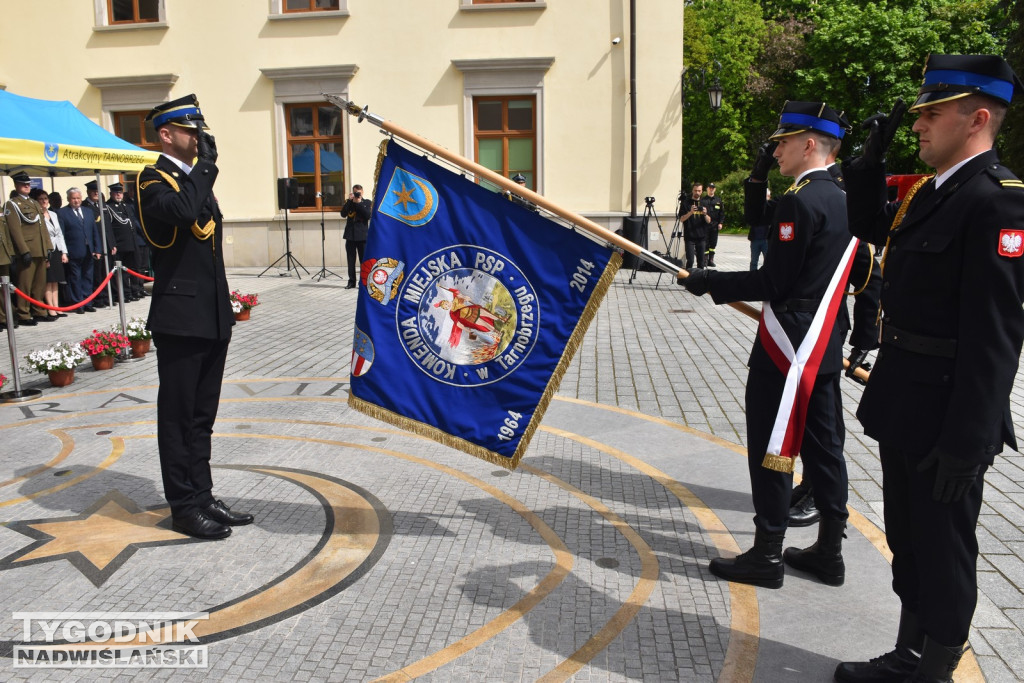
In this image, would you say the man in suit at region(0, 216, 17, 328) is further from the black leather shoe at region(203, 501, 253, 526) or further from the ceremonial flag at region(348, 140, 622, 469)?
the ceremonial flag at region(348, 140, 622, 469)

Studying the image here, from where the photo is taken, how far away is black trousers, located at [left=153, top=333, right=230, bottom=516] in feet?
14.0

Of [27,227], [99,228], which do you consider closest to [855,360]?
[27,227]

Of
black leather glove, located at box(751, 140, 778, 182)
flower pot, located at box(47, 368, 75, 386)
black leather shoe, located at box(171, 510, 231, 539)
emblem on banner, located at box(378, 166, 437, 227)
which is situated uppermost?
black leather glove, located at box(751, 140, 778, 182)

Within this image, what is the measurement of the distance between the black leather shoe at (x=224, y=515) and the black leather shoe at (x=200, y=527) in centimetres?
7

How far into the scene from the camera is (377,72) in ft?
68.6

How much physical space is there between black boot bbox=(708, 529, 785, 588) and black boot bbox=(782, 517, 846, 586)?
206 mm

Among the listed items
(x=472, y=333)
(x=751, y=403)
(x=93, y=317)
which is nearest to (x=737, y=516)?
(x=751, y=403)

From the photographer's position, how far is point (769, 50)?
4169 cm

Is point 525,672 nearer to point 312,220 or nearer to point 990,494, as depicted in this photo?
point 990,494

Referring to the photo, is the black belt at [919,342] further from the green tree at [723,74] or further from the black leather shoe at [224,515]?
the green tree at [723,74]

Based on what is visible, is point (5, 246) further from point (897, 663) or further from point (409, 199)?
point (897, 663)

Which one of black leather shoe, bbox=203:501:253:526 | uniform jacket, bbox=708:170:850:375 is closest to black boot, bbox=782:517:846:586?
uniform jacket, bbox=708:170:850:375

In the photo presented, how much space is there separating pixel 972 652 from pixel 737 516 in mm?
1560

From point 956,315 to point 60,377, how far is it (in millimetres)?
7910
